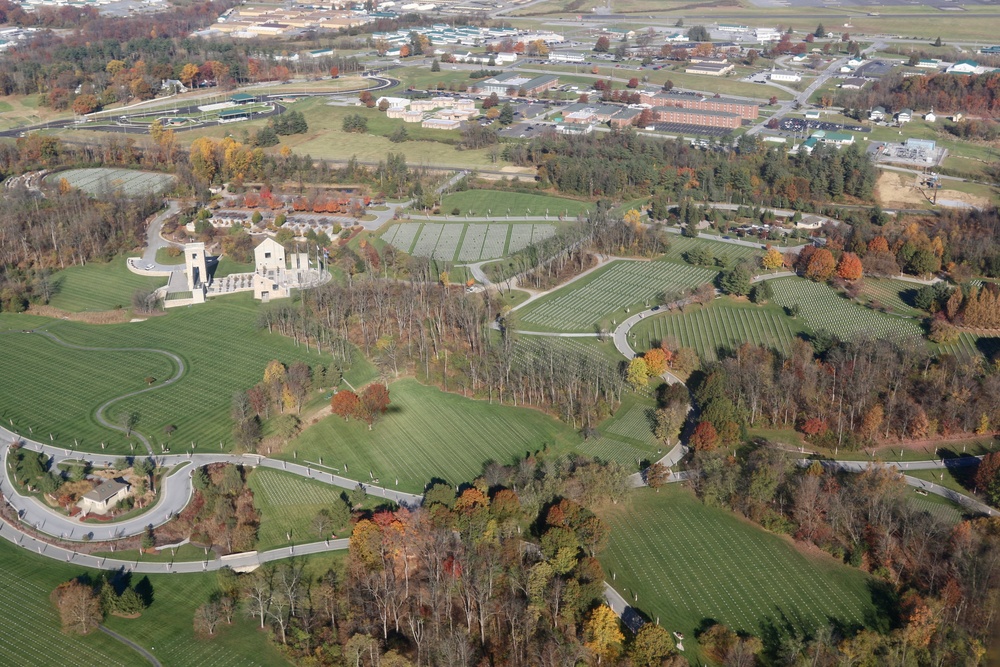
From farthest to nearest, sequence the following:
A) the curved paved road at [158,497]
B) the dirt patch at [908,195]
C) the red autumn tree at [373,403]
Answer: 1. the dirt patch at [908,195]
2. the red autumn tree at [373,403]
3. the curved paved road at [158,497]

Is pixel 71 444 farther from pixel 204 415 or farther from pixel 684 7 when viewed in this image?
pixel 684 7

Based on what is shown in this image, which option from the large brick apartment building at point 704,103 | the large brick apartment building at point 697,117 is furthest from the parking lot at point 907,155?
the large brick apartment building at point 704,103

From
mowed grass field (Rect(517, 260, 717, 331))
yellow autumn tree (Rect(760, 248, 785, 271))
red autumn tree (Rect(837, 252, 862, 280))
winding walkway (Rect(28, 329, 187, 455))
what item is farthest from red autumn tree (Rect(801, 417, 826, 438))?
winding walkway (Rect(28, 329, 187, 455))

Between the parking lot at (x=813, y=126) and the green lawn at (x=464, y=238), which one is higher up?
the parking lot at (x=813, y=126)

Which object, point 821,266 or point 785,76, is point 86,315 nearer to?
point 821,266

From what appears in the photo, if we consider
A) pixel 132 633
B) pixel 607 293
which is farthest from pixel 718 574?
pixel 607 293

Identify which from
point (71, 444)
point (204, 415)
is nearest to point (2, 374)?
point (71, 444)

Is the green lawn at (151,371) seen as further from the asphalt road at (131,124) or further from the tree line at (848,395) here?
the asphalt road at (131,124)
